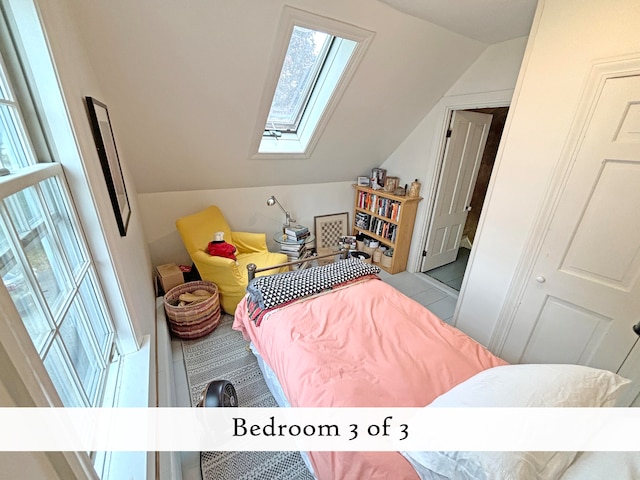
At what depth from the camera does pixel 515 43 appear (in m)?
2.09

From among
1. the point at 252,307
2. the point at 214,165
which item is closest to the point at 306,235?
the point at 214,165

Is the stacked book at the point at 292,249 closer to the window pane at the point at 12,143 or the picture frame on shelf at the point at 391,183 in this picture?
the picture frame on shelf at the point at 391,183

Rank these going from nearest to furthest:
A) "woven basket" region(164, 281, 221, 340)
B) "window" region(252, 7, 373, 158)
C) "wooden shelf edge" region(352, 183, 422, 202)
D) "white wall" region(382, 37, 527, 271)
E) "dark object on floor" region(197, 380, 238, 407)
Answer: "dark object on floor" region(197, 380, 238, 407)
"window" region(252, 7, 373, 158)
"woven basket" region(164, 281, 221, 340)
"white wall" region(382, 37, 527, 271)
"wooden shelf edge" region(352, 183, 422, 202)

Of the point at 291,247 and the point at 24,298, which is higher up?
the point at 24,298

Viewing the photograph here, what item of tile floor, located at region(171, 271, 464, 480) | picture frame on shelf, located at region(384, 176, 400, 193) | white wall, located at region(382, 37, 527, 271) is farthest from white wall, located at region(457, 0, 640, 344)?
picture frame on shelf, located at region(384, 176, 400, 193)

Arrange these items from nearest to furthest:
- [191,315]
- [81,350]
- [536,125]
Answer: [81,350] < [536,125] < [191,315]

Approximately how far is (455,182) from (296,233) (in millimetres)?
1946

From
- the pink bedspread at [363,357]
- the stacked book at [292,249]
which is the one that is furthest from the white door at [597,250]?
the stacked book at [292,249]

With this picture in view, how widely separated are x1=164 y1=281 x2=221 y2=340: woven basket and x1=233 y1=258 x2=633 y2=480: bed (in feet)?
1.47

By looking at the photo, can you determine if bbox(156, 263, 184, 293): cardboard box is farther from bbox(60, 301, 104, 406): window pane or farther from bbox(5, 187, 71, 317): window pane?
bbox(5, 187, 71, 317): window pane

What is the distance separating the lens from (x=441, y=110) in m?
2.69

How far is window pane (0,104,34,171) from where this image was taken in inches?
28.3

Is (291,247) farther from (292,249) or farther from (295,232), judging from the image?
(295,232)

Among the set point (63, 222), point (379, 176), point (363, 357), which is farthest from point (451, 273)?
point (63, 222)
